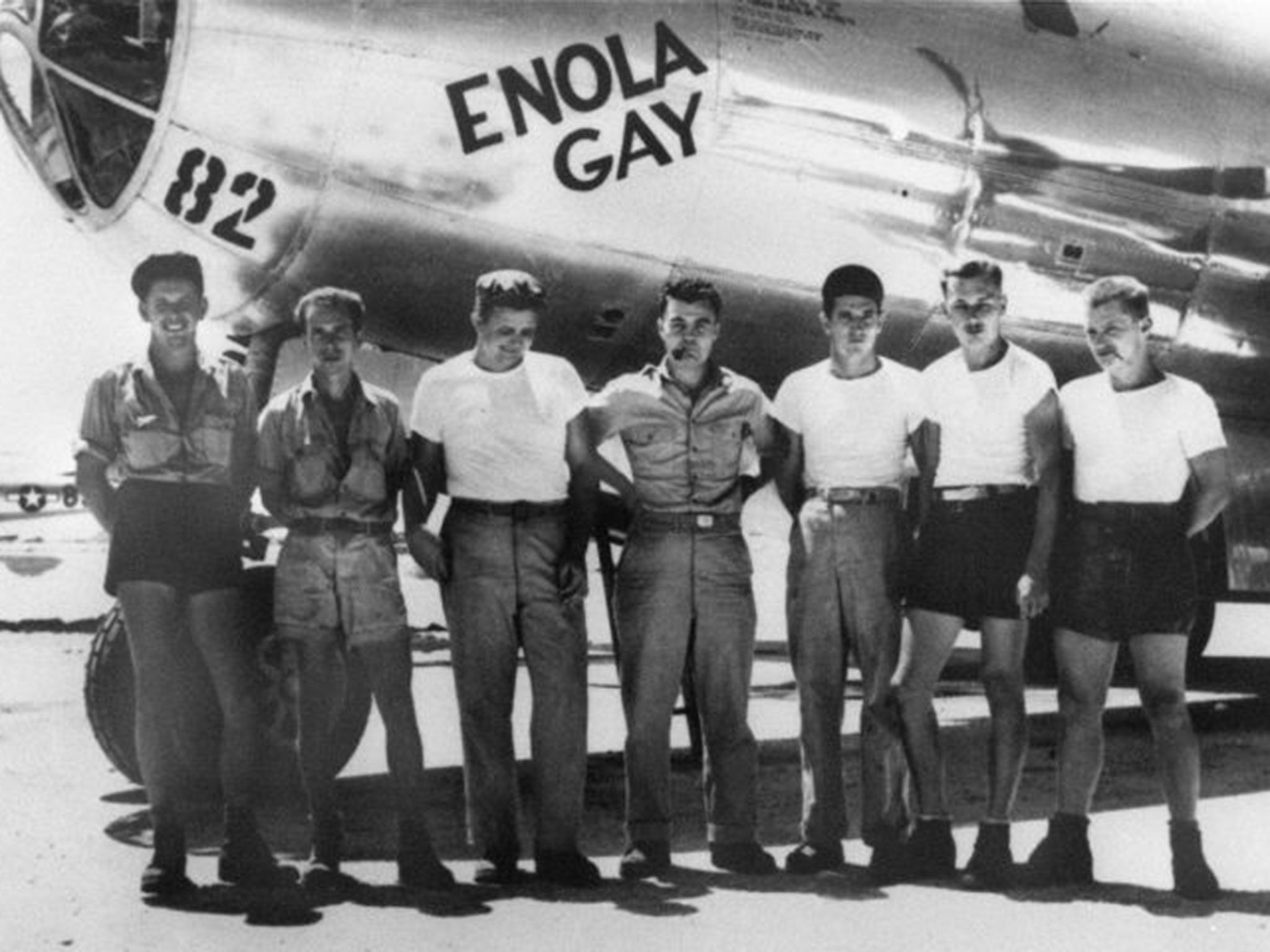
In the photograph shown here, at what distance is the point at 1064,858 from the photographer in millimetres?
A: 4203

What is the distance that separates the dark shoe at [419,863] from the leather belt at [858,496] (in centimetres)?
145

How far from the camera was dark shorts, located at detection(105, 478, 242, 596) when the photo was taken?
4121 millimetres

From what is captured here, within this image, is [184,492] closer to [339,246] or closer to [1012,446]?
[339,246]

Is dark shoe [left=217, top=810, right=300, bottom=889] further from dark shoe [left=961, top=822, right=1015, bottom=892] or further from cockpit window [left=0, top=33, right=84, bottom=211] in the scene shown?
cockpit window [left=0, top=33, right=84, bottom=211]

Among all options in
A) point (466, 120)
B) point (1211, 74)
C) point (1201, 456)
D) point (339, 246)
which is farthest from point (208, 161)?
point (1211, 74)

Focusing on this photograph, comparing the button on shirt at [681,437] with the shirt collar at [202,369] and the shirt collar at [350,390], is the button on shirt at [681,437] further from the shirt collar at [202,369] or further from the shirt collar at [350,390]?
the shirt collar at [202,369]

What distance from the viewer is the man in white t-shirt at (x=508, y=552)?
168 inches

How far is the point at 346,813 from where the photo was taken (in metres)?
5.25

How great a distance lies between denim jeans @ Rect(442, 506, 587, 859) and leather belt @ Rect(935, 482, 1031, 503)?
1115 mm

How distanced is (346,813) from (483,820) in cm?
116

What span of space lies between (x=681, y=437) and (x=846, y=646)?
0.77 m

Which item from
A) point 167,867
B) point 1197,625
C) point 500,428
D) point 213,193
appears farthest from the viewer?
point 1197,625

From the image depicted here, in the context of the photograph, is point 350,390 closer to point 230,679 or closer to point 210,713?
point 230,679

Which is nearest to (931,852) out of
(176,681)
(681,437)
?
(681,437)
